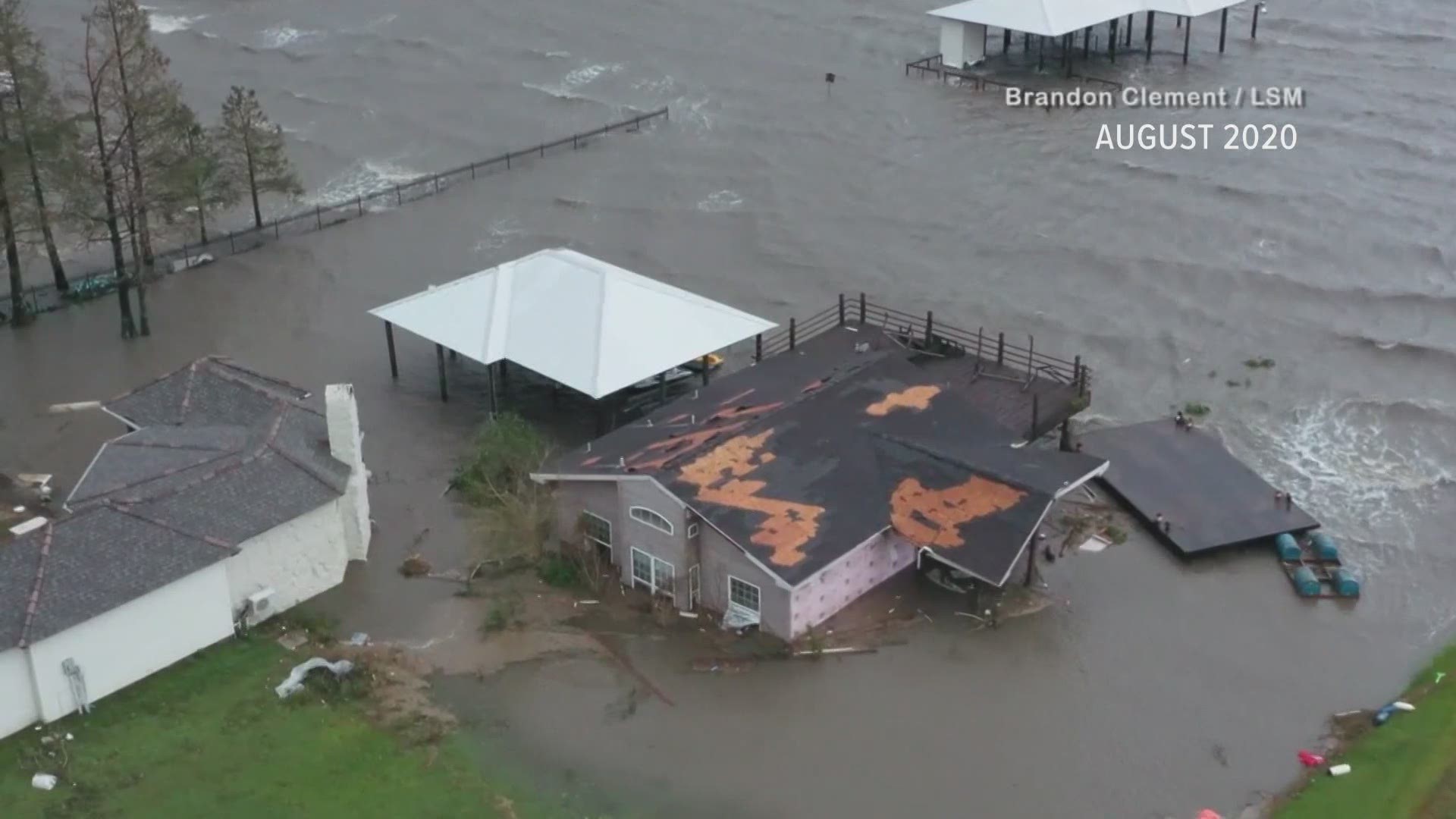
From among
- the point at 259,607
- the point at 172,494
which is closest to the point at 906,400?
the point at 259,607

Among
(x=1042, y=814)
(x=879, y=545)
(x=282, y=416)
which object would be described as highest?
(x=282, y=416)

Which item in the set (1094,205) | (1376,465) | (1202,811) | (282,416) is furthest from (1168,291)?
(282,416)

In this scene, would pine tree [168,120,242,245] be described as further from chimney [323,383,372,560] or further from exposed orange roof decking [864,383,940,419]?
exposed orange roof decking [864,383,940,419]

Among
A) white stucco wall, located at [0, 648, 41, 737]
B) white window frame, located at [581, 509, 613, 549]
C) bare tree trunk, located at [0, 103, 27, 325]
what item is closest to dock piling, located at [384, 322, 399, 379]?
white window frame, located at [581, 509, 613, 549]

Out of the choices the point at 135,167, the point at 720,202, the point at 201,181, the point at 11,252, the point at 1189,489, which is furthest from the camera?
the point at 720,202

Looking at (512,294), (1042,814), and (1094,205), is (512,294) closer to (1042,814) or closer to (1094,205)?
(1042,814)

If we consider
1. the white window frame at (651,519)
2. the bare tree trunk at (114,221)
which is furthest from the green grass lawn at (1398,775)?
the bare tree trunk at (114,221)

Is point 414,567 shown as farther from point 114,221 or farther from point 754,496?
point 114,221
